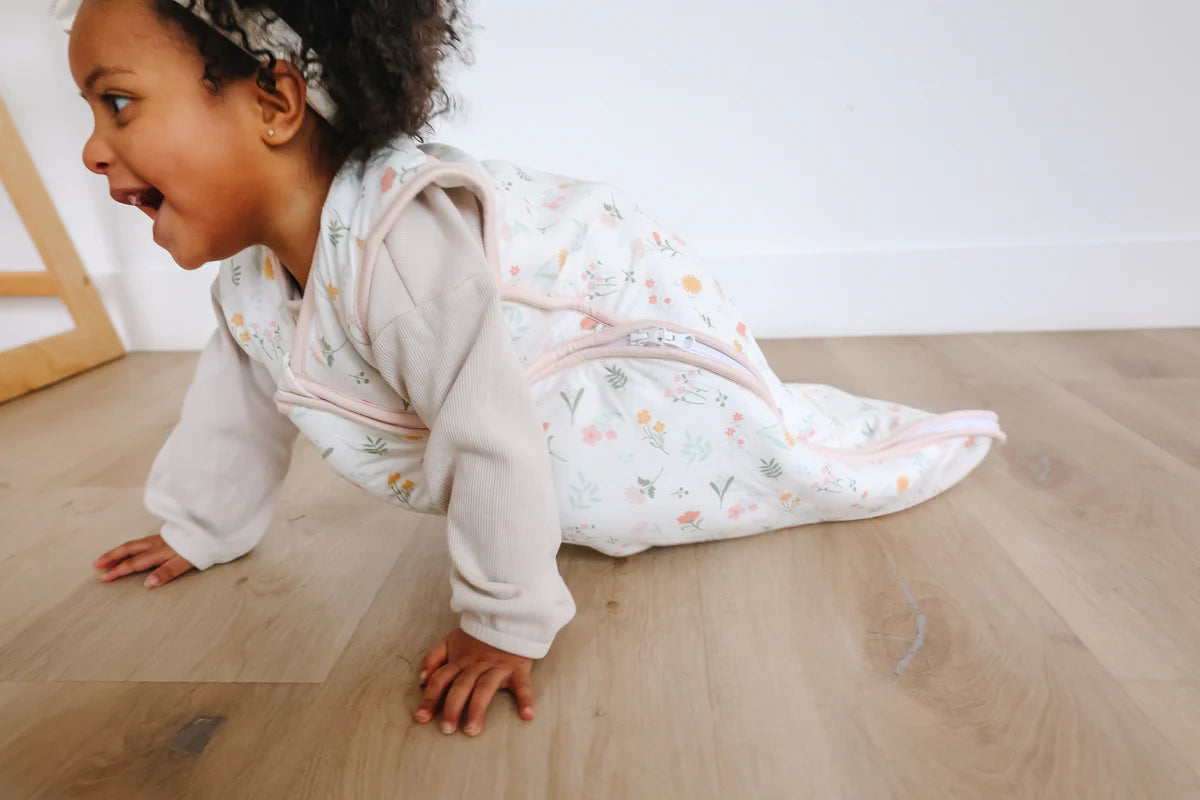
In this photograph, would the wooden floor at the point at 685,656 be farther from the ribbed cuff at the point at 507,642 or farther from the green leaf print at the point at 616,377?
the green leaf print at the point at 616,377

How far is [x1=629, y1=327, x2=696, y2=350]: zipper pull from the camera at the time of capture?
1.90 ft

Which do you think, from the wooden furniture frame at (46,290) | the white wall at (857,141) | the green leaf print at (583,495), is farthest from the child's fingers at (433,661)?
the wooden furniture frame at (46,290)

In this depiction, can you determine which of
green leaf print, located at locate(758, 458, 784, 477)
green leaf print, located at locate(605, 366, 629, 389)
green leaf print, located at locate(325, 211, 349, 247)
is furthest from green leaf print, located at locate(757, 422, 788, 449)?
green leaf print, located at locate(325, 211, 349, 247)

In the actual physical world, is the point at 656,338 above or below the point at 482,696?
above

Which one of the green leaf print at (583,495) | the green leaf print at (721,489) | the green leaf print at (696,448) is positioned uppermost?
the green leaf print at (696,448)

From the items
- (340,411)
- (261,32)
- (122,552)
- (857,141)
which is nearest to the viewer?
(261,32)

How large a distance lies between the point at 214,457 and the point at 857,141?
3.38ft

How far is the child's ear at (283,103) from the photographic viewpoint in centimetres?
46

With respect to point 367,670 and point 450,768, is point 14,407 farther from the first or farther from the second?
point 450,768

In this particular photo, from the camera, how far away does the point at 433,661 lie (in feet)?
1.63

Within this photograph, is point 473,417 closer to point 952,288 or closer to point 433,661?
point 433,661

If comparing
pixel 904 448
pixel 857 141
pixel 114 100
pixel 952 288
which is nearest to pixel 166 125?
pixel 114 100

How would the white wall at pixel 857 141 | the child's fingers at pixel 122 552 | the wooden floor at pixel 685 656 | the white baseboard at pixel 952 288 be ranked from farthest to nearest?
the white baseboard at pixel 952 288
the white wall at pixel 857 141
the child's fingers at pixel 122 552
the wooden floor at pixel 685 656

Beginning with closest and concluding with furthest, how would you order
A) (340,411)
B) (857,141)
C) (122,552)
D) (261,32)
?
(261,32) → (340,411) → (122,552) → (857,141)
